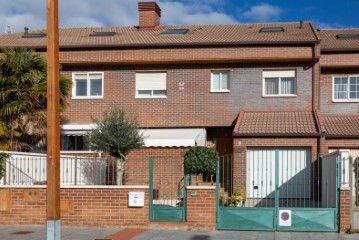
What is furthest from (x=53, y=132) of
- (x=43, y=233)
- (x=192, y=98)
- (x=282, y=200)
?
(x=192, y=98)


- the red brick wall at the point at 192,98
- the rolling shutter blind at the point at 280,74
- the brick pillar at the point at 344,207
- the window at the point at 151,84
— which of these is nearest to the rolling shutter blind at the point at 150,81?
the window at the point at 151,84

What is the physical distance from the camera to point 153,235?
17.7 metres

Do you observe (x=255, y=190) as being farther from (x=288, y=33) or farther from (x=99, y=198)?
(x=288, y=33)

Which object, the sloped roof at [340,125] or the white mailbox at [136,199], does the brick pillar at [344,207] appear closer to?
the white mailbox at [136,199]

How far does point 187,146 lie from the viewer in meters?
24.9

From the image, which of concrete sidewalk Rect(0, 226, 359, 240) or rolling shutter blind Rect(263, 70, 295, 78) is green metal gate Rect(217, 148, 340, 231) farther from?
rolling shutter blind Rect(263, 70, 295, 78)

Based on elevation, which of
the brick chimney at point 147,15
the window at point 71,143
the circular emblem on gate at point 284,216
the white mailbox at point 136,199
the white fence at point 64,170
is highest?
the brick chimney at point 147,15

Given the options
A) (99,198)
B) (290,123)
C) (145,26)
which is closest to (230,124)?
(290,123)

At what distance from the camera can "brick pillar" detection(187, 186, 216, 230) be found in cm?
1853

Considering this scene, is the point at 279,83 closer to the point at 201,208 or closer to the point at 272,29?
the point at 272,29

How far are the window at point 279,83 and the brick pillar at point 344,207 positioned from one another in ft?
32.4

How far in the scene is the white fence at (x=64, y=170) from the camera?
20.8 meters

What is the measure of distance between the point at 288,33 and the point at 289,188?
35.6 feet

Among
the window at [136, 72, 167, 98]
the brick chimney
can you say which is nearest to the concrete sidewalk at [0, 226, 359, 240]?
the window at [136, 72, 167, 98]
